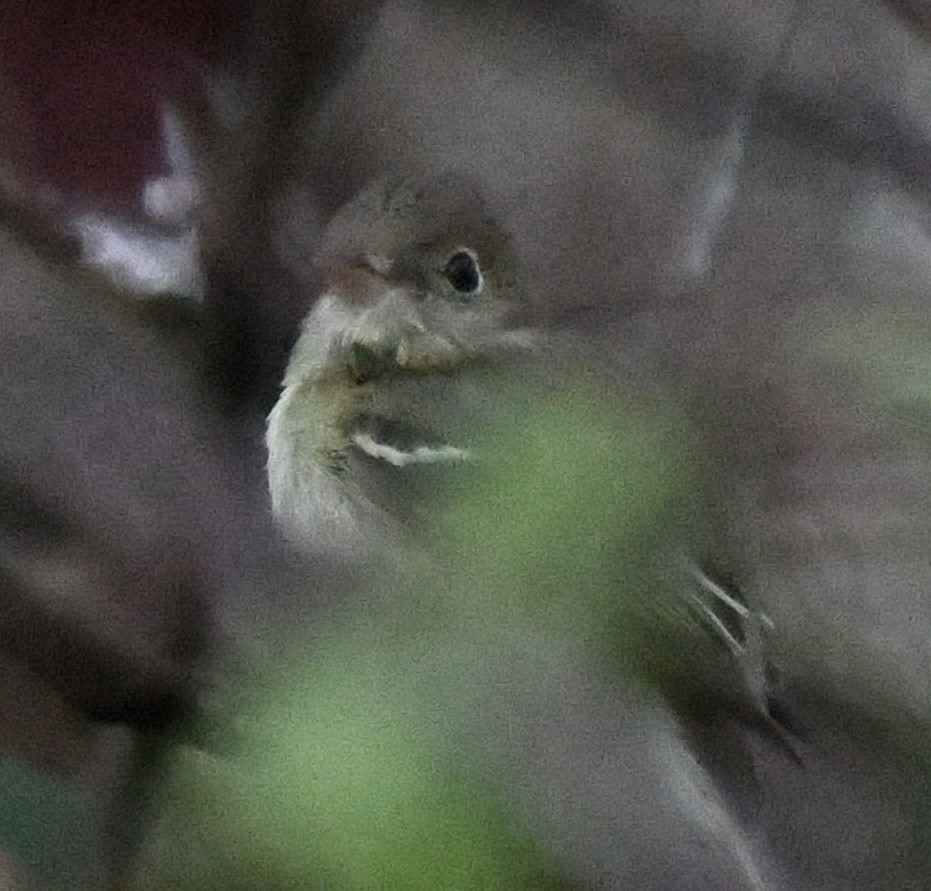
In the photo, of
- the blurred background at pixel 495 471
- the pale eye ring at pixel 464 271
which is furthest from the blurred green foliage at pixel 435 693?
the pale eye ring at pixel 464 271

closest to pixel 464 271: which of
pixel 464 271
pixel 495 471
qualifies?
pixel 464 271

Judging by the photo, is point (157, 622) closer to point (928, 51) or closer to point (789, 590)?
point (789, 590)

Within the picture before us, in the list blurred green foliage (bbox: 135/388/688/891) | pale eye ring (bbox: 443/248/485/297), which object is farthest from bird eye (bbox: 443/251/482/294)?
blurred green foliage (bbox: 135/388/688/891)

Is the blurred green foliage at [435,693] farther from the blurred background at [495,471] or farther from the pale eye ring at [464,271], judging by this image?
the pale eye ring at [464,271]

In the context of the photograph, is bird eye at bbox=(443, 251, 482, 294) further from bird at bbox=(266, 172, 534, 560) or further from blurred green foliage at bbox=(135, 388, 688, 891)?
blurred green foliage at bbox=(135, 388, 688, 891)

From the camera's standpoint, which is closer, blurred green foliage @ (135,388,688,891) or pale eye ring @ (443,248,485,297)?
blurred green foliage @ (135,388,688,891)

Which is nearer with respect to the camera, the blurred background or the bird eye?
the blurred background

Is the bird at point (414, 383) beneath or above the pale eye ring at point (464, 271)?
beneath

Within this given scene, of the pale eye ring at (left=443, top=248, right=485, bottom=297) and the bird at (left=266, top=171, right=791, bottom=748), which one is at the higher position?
the pale eye ring at (left=443, top=248, right=485, bottom=297)
